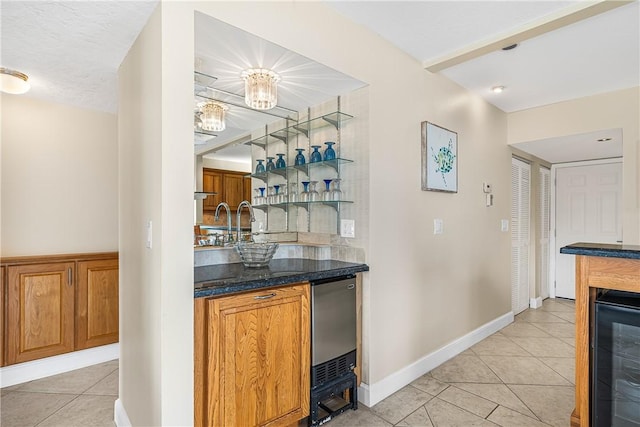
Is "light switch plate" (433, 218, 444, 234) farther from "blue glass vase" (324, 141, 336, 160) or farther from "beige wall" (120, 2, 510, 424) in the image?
"blue glass vase" (324, 141, 336, 160)

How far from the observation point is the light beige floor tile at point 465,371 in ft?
8.63

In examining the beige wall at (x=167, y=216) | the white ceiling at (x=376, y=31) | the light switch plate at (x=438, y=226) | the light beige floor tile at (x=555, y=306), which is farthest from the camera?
the light beige floor tile at (x=555, y=306)

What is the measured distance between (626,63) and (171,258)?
3733 mm

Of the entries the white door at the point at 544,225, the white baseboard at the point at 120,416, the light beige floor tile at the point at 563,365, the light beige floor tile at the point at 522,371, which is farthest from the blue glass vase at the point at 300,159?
the white door at the point at 544,225

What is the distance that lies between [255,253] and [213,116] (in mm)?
1003

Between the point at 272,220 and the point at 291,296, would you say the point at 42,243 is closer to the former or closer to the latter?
the point at 272,220

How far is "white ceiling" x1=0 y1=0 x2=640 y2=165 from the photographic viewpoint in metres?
1.75

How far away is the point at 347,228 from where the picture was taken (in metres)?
2.45

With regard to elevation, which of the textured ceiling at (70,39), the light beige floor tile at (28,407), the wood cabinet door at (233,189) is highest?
the textured ceiling at (70,39)

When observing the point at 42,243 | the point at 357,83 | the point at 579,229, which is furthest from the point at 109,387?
the point at 579,229

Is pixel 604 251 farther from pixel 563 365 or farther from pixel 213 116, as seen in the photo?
pixel 213 116

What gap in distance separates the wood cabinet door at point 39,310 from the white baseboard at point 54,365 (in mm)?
52

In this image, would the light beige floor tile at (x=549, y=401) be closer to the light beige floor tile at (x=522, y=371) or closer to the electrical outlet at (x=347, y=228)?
the light beige floor tile at (x=522, y=371)

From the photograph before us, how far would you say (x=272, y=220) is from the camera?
2756 millimetres
